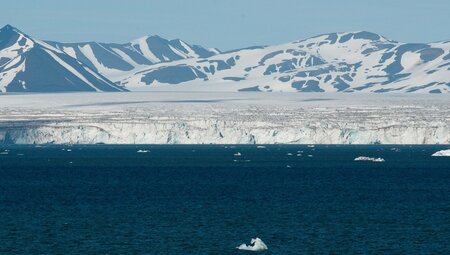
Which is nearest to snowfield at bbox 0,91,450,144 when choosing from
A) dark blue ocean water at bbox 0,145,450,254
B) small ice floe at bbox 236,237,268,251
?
dark blue ocean water at bbox 0,145,450,254

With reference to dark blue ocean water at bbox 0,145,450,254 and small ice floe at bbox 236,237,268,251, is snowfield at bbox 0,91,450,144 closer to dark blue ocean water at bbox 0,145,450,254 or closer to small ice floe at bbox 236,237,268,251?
dark blue ocean water at bbox 0,145,450,254

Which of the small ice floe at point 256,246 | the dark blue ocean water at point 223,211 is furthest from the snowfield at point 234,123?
the small ice floe at point 256,246

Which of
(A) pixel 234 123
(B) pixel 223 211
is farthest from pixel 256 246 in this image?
(A) pixel 234 123

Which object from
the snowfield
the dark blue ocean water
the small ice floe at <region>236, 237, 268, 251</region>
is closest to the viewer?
the small ice floe at <region>236, 237, 268, 251</region>

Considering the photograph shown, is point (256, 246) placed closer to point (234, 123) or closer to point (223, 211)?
point (223, 211)

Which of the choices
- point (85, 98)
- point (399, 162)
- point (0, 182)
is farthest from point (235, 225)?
point (85, 98)

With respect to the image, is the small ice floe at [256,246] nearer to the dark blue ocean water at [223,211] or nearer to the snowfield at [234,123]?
the dark blue ocean water at [223,211]
